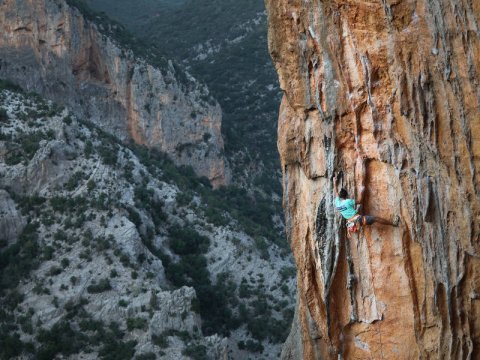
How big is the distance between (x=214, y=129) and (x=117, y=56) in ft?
31.9

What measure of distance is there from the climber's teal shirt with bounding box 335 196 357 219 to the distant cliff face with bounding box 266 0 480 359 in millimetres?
252

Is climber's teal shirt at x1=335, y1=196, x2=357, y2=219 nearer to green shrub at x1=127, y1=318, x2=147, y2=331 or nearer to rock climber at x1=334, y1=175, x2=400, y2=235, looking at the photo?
rock climber at x1=334, y1=175, x2=400, y2=235

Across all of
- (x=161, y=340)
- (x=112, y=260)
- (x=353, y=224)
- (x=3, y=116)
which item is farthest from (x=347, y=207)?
(x=3, y=116)

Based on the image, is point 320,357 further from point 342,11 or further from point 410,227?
point 342,11

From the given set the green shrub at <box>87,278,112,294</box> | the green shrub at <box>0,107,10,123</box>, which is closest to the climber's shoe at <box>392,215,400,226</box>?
the green shrub at <box>87,278,112,294</box>

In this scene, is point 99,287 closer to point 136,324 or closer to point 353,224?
point 136,324

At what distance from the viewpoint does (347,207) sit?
436 inches

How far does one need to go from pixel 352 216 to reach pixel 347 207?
181 mm

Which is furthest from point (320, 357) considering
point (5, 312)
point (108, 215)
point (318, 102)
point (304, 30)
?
point (108, 215)

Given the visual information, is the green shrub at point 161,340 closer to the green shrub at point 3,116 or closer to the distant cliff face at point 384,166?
the distant cliff face at point 384,166

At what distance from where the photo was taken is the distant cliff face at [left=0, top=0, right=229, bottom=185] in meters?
42.7

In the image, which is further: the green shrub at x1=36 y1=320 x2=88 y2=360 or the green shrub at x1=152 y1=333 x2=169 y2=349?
the green shrub at x1=152 y1=333 x2=169 y2=349

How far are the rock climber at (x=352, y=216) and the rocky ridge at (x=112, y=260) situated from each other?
687 inches

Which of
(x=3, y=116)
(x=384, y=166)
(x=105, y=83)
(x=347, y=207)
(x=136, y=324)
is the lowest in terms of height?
(x=136, y=324)
